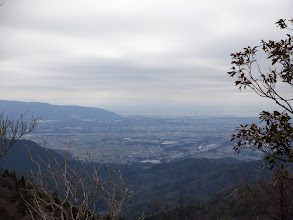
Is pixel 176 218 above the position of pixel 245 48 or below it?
below

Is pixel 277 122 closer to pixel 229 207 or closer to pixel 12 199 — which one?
pixel 12 199

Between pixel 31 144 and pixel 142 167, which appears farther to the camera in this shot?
pixel 142 167

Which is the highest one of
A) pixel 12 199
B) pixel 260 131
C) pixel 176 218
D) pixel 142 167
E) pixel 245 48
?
pixel 245 48

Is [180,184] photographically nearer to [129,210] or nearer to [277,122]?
[129,210]

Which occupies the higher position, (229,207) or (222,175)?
(229,207)

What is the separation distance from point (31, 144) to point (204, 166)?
362 feet

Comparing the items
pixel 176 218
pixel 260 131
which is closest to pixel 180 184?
pixel 176 218

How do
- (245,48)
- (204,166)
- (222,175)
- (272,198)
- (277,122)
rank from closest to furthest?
(277,122), (245,48), (272,198), (222,175), (204,166)

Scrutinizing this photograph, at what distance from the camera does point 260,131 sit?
7039 millimetres

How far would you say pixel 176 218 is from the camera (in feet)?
199

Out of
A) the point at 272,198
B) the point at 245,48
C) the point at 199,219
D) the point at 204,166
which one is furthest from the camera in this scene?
the point at 204,166

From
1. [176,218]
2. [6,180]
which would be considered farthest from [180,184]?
[6,180]

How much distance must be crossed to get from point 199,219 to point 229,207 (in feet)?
26.1

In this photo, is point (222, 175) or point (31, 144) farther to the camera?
point (31, 144)
